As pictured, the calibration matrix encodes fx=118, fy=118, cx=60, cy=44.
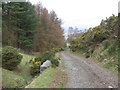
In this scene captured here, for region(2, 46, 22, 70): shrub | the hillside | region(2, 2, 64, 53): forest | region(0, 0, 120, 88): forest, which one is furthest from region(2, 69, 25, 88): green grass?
region(2, 2, 64, 53): forest

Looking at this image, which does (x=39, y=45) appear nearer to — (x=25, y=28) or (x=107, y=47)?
(x=25, y=28)

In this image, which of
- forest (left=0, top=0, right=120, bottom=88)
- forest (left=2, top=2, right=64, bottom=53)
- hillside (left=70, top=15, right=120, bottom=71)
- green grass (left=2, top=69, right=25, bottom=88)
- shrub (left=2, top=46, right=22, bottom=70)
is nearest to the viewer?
green grass (left=2, top=69, right=25, bottom=88)

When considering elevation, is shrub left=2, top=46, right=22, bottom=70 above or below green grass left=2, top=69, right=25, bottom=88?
above

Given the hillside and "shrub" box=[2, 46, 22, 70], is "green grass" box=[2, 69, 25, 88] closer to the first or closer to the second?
"shrub" box=[2, 46, 22, 70]

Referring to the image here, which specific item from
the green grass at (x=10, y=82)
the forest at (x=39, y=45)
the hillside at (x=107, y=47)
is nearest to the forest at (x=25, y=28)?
the forest at (x=39, y=45)

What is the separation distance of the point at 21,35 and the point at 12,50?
11696 millimetres

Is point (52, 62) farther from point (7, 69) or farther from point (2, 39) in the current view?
point (2, 39)

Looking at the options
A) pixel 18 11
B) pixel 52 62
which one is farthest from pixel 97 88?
pixel 18 11

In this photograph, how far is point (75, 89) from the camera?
4.36m

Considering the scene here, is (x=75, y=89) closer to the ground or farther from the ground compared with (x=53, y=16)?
closer to the ground

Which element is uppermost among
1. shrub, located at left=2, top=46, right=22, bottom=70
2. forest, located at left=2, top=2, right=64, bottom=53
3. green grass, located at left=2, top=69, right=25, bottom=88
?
forest, located at left=2, top=2, right=64, bottom=53

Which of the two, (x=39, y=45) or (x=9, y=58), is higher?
(x=39, y=45)

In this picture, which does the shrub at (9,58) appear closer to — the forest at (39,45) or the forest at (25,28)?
the forest at (39,45)

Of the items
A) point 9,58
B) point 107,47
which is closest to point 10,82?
point 9,58
